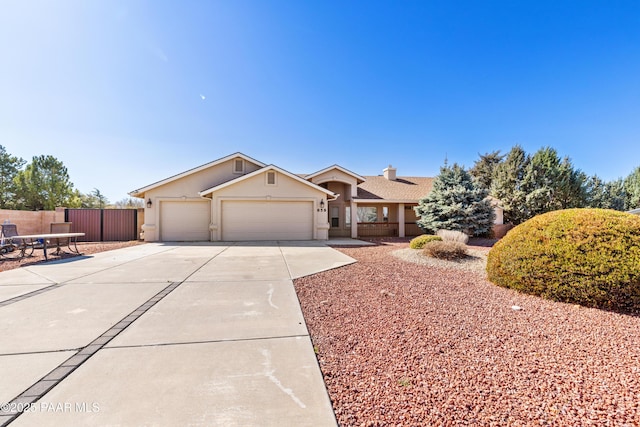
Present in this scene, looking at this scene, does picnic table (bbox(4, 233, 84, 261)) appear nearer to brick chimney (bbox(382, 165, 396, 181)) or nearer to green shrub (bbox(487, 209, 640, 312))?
green shrub (bbox(487, 209, 640, 312))

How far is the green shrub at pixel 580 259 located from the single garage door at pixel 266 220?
10308 mm

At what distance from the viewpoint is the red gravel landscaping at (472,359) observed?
6.24ft

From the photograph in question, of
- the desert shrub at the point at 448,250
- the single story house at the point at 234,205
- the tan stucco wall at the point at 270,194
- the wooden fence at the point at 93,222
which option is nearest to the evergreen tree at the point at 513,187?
the desert shrub at the point at 448,250

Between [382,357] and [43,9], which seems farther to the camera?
[43,9]

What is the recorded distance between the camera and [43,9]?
7.32m

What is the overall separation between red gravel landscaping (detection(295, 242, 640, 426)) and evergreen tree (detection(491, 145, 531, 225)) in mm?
17045

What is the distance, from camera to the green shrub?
3.98m

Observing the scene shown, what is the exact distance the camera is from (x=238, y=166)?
15.1 m

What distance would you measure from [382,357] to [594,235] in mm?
4657

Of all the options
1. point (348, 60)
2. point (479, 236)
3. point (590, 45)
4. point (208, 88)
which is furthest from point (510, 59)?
point (208, 88)

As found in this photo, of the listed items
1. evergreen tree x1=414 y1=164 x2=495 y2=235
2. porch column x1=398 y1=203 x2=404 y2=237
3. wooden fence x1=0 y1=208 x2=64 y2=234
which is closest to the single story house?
wooden fence x1=0 y1=208 x2=64 y2=234

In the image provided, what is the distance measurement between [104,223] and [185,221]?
4966mm

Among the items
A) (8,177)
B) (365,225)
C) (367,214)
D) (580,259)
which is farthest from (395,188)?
(8,177)

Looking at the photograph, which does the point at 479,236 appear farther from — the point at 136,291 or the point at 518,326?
the point at 136,291
